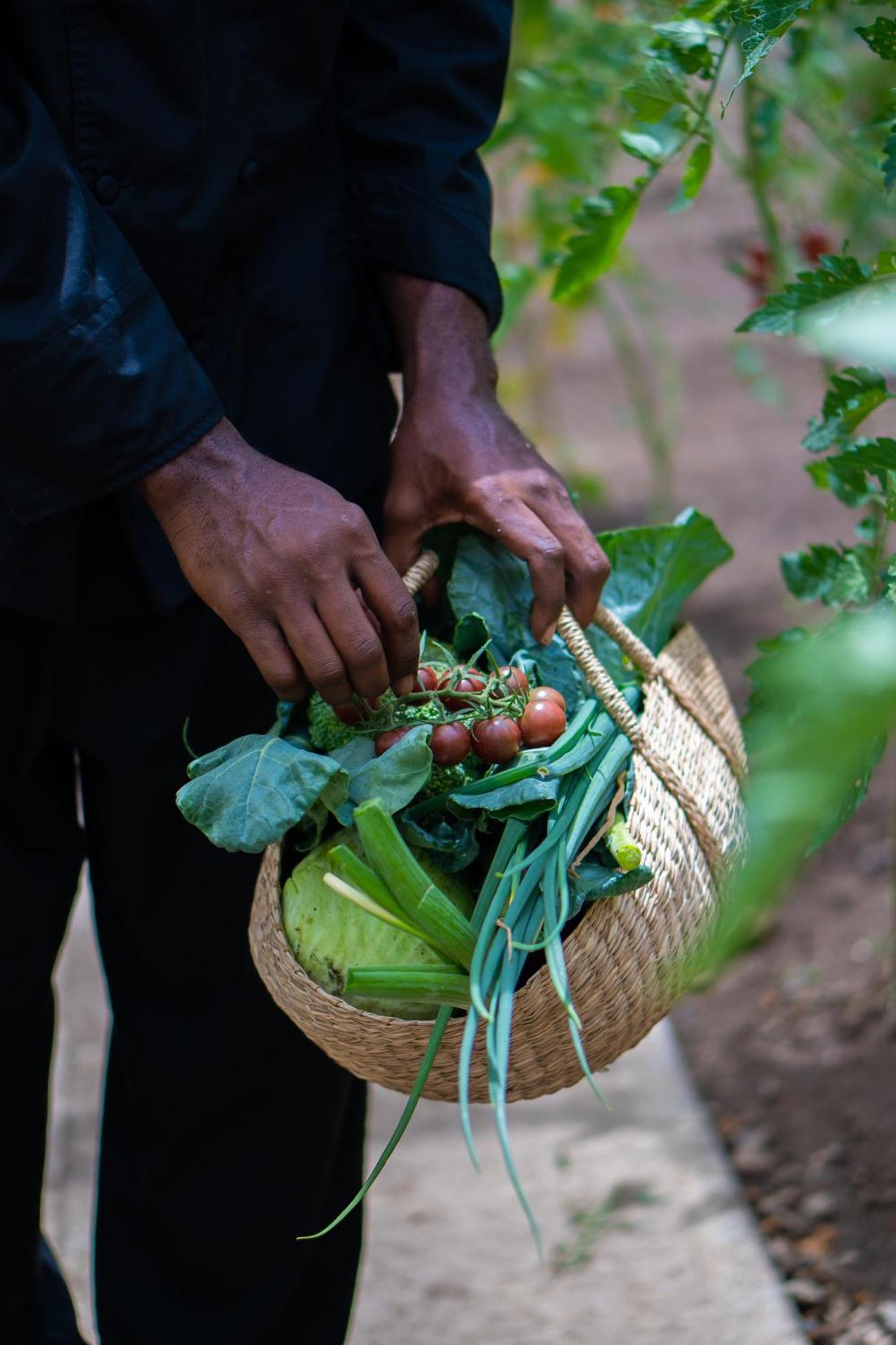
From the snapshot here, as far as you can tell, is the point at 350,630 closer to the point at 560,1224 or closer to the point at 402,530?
the point at 402,530

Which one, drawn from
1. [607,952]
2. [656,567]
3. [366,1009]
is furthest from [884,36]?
[366,1009]

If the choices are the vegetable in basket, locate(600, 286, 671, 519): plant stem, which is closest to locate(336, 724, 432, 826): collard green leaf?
the vegetable in basket

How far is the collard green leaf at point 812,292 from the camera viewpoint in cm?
130

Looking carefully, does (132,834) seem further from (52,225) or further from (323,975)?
(52,225)

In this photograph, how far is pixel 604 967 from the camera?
1.21m

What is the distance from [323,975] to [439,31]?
994 millimetres

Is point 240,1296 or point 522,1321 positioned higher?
point 240,1296

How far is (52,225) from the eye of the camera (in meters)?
1.16

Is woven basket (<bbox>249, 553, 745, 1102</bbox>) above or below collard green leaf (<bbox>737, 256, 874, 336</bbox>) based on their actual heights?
below

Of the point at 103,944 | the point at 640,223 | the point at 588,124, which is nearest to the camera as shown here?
the point at 103,944

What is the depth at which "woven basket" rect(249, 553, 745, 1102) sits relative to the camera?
120cm

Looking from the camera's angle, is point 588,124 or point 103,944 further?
point 588,124

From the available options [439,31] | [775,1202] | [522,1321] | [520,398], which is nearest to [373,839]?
[439,31]

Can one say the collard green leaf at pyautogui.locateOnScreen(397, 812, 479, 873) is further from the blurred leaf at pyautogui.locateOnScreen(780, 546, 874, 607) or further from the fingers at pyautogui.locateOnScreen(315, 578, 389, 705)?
the blurred leaf at pyautogui.locateOnScreen(780, 546, 874, 607)
